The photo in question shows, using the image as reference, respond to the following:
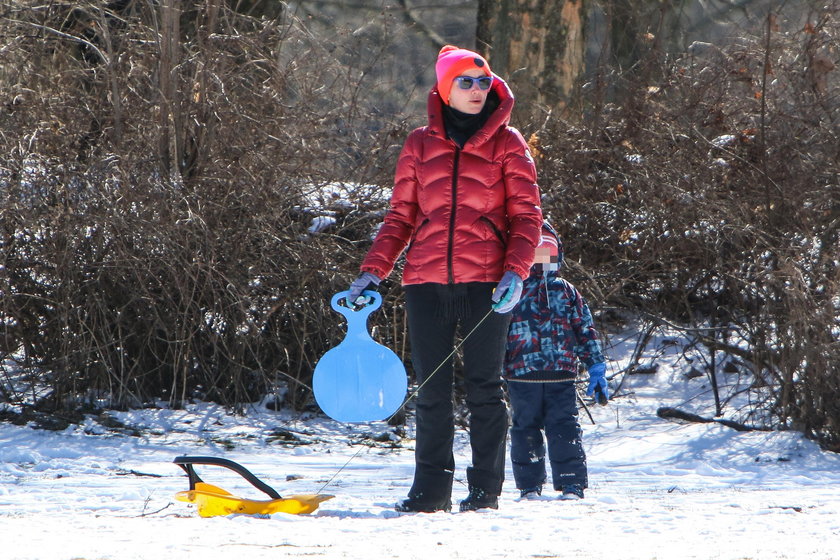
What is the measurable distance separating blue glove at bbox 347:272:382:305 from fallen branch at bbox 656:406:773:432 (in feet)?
11.3

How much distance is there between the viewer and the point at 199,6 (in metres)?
6.96

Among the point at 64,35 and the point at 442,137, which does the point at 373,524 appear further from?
the point at 64,35

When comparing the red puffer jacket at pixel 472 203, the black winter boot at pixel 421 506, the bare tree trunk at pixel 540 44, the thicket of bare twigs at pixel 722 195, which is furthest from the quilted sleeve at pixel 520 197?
the bare tree trunk at pixel 540 44

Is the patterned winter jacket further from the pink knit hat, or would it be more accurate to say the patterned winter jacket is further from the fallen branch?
the fallen branch

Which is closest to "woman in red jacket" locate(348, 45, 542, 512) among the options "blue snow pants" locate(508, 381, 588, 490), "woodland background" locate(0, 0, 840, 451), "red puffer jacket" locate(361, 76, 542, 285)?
"red puffer jacket" locate(361, 76, 542, 285)

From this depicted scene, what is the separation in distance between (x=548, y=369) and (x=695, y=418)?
2414 mm

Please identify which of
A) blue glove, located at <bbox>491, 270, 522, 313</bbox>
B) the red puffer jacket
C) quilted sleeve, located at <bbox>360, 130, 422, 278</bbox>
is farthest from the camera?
quilted sleeve, located at <bbox>360, 130, 422, 278</bbox>

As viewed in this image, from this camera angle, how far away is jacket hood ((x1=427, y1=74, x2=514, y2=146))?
380cm

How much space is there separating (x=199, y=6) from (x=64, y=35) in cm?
90

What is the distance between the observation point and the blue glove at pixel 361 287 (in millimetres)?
3889

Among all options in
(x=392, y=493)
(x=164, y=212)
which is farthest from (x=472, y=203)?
(x=164, y=212)

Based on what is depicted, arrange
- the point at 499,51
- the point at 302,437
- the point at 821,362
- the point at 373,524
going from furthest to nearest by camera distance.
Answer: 1. the point at 499,51
2. the point at 302,437
3. the point at 821,362
4. the point at 373,524

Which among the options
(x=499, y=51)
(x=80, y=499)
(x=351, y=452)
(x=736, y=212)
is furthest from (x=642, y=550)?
(x=499, y=51)

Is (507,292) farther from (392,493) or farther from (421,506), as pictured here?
(392,493)
